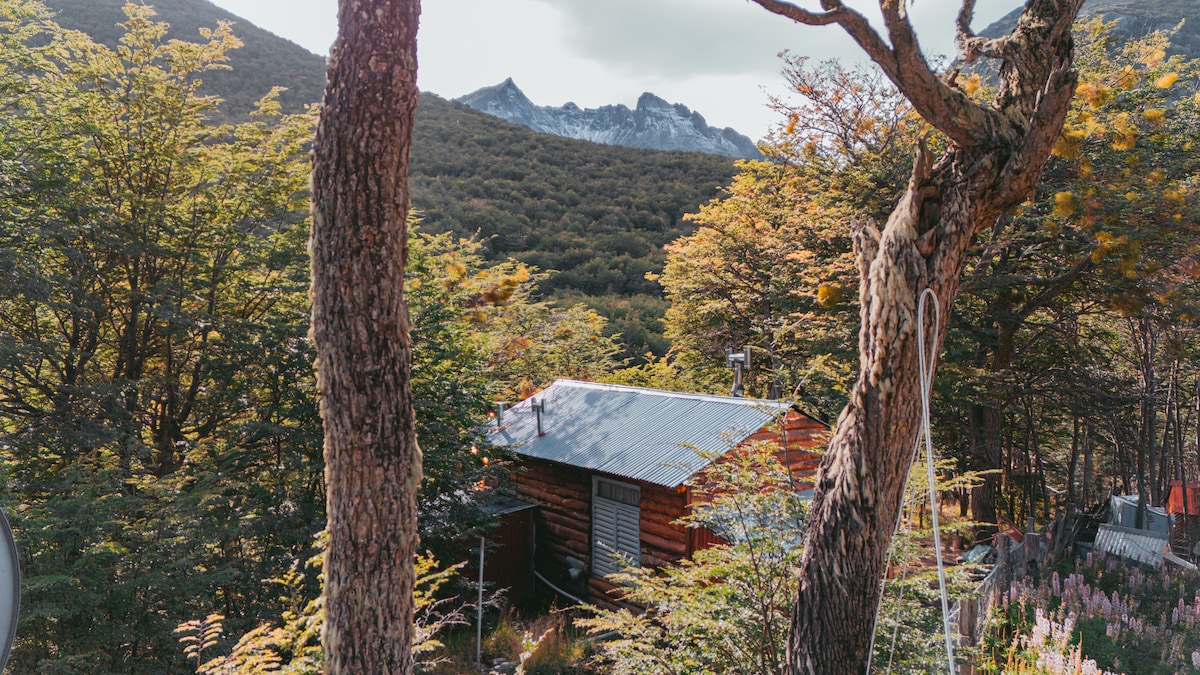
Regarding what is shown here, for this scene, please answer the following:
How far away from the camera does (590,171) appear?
5419cm

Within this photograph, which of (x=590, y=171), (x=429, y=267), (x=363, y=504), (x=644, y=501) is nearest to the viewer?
(x=363, y=504)

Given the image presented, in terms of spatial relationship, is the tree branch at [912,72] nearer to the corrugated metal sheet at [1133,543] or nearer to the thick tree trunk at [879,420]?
the thick tree trunk at [879,420]

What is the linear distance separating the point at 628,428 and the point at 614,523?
1.66 m

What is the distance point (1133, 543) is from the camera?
11219 mm

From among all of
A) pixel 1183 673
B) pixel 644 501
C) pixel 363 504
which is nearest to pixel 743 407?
pixel 644 501

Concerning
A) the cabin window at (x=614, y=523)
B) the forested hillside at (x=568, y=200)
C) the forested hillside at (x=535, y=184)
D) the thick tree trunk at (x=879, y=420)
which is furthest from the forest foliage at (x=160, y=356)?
the forested hillside at (x=568, y=200)

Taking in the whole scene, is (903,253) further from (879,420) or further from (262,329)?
(262,329)

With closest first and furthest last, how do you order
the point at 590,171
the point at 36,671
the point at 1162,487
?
1. the point at 36,671
2. the point at 1162,487
3. the point at 590,171

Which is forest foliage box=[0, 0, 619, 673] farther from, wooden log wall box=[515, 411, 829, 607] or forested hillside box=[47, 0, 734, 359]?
forested hillside box=[47, 0, 734, 359]

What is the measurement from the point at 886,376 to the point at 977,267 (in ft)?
33.6

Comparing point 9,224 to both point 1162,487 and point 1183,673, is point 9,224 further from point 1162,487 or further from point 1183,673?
point 1162,487

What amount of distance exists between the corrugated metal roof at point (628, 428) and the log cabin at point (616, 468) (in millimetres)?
22

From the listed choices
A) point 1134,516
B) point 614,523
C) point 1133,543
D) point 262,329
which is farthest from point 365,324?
point 1134,516

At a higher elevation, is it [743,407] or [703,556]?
[743,407]
